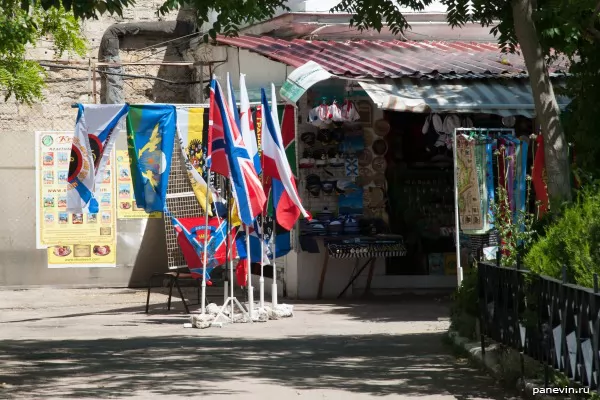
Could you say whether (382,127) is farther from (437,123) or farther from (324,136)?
(437,123)

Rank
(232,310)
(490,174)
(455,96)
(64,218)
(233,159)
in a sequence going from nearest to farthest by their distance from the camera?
(233,159), (232,310), (490,174), (455,96), (64,218)

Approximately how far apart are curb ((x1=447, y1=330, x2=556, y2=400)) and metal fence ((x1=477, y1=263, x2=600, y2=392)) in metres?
0.12

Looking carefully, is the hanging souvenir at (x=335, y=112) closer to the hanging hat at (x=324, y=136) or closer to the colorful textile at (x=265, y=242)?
the hanging hat at (x=324, y=136)

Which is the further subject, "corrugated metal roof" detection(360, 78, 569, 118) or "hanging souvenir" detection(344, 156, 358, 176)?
"hanging souvenir" detection(344, 156, 358, 176)

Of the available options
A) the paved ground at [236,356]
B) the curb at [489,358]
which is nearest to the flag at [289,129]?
the paved ground at [236,356]

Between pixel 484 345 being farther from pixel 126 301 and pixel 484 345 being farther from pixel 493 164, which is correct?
pixel 126 301

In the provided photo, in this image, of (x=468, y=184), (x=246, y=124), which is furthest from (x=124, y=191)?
(x=468, y=184)

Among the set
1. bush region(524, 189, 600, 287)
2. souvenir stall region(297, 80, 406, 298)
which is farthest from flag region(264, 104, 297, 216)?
bush region(524, 189, 600, 287)

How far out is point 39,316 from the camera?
15.1 meters

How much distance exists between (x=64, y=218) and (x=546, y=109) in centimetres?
1066

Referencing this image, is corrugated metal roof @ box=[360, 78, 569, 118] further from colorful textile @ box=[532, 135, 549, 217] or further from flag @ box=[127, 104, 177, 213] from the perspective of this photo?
flag @ box=[127, 104, 177, 213]

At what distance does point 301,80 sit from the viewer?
14.8m

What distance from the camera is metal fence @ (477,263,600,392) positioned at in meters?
6.55

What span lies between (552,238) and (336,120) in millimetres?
7830
